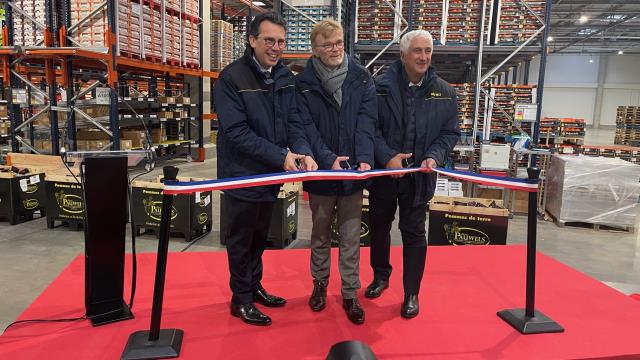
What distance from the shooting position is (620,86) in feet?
103

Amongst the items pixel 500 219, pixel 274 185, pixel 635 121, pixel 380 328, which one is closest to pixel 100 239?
pixel 274 185

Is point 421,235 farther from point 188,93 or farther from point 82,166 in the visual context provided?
point 188,93

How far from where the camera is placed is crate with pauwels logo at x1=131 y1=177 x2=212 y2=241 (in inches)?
207

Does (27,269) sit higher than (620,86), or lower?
lower

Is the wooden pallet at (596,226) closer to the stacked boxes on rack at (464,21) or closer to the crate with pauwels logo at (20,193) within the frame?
the stacked boxes on rack at (464,21)

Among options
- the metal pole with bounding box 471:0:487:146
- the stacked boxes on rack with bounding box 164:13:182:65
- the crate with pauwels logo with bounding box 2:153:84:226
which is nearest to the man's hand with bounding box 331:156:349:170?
the crate with pauwels logo with bounding box 2:153:84:226

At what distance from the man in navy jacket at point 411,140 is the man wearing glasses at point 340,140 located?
133 millimetres

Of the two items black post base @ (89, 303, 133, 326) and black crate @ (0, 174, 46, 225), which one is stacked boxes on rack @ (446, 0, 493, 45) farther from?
black post base @ (89, 303, 133, 326)

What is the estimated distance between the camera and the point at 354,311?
2588 millimetres

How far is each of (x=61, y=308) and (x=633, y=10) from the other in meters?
24.9

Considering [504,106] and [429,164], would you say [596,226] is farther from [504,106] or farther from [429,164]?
[429,164]

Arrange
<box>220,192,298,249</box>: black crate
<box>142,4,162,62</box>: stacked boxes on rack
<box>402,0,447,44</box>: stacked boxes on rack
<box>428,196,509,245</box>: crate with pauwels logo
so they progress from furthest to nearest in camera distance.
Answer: <box>142,4,162,62</box>: stacked boxes on rack → <box>402,0,447,44</box>: stacked boxes on rack → <box>220,192,298,249</box>: black crate → <box>428,196,509,245</box>: crate with pauwels logo

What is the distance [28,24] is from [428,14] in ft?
22.3

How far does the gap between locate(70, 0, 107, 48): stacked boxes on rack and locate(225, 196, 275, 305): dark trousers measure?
21.3ft
